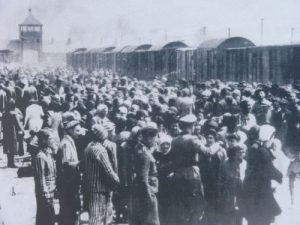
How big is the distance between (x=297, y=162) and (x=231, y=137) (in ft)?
11.9

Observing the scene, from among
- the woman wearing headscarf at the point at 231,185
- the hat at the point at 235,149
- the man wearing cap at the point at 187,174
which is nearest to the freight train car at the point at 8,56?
the man wearing cap at the point at 187,174

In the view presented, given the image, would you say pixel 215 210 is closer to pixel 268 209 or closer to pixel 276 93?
pixel 268 209

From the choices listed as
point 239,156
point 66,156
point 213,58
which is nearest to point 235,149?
point 239,156

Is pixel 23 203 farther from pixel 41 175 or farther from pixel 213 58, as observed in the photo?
pixel 213 58

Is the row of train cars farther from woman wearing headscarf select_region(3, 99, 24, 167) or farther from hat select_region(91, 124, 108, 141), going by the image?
hat select_region(91, 124, 108, 141)

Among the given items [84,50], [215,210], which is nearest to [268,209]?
[215,210]

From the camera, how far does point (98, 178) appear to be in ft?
17.2

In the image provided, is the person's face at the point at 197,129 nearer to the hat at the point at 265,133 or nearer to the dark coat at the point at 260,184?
the hat at the point at 265,133

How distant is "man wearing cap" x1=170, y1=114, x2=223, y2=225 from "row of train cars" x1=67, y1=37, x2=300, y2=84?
13275 mm

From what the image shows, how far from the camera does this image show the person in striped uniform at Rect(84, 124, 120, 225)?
5.20 m

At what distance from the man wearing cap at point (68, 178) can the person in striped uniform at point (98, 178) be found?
442mm

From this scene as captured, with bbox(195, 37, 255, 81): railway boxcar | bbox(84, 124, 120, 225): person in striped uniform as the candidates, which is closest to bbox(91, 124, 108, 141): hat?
bbox(84, 124, 120, 225): person in striped uniform

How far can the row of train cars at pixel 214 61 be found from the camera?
1858cm

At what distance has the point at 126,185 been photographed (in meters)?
5.51
